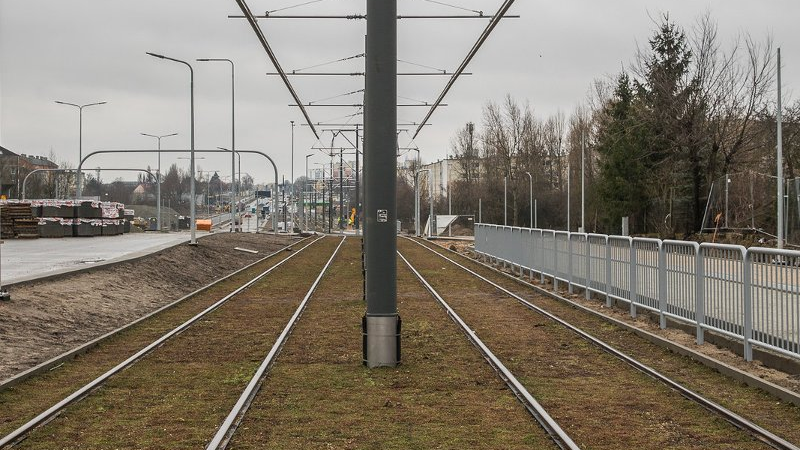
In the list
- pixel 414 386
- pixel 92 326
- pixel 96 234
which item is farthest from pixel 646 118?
pixel 414 386

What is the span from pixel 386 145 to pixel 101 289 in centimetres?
1198

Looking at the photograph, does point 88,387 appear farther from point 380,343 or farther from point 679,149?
point 679,149

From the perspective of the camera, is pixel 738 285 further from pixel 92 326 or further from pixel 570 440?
pixel 92 326

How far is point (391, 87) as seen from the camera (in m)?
12.6

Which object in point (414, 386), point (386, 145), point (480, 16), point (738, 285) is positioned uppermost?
point (480, 16)

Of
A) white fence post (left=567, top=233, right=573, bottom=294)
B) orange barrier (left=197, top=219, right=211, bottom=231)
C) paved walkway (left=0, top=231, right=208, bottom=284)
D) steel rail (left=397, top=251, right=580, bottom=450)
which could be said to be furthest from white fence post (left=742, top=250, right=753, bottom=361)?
orange barrier (left=197, top=219, right=211, bottom=231)

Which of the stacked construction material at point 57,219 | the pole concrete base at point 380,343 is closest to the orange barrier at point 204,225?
the stacked construction material at point 57,219

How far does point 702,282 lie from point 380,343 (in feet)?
15.1

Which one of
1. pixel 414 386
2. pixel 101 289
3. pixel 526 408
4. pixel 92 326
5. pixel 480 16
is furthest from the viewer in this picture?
pixel 101 289

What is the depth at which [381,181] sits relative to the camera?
1279 centimetres

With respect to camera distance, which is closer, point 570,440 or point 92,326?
point 570,440

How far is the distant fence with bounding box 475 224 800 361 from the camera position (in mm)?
10977

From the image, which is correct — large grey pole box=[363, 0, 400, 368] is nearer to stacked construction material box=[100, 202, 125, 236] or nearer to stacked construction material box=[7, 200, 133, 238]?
stacked construction material box=[7, 200, 133, 238]

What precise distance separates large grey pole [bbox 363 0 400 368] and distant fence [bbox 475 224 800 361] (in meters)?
4.25
